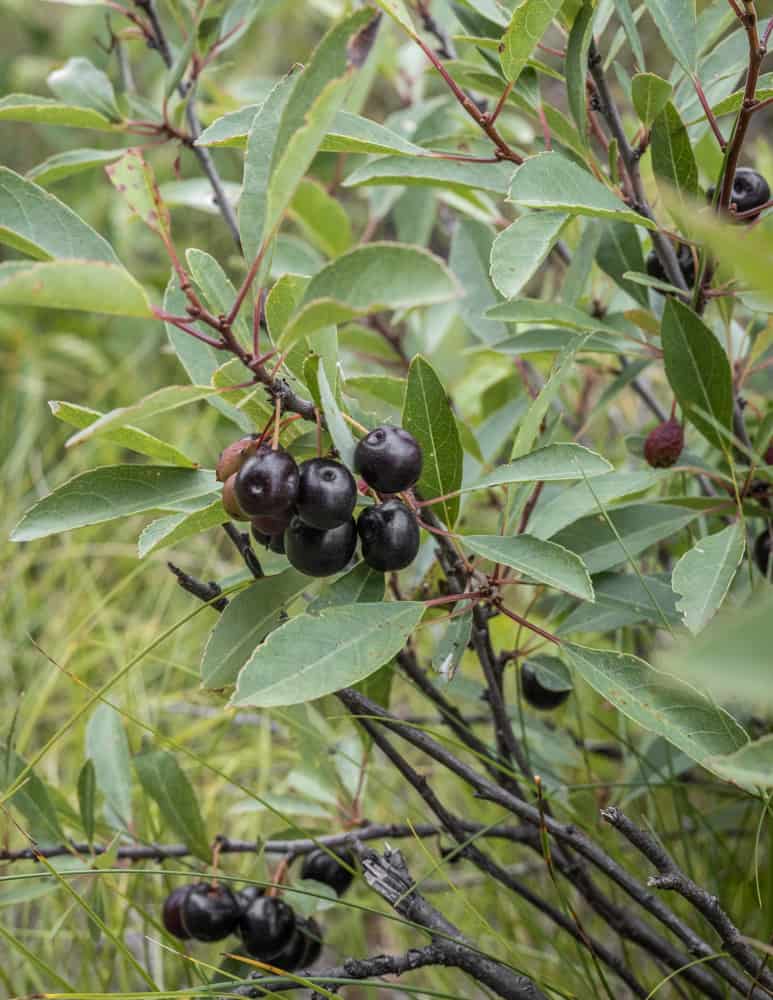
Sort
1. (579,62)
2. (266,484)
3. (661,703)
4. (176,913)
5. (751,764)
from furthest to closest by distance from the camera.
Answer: (176,913) → (579,62) → (661,703) → (266,484) → (751,764)

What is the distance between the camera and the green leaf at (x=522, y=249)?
2.48ft

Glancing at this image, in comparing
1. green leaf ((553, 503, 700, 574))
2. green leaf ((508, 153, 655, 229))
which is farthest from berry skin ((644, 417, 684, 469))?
green leaf ((508, 153, 655, 229))

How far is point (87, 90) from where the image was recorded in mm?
1220

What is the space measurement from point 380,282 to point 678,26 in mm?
483

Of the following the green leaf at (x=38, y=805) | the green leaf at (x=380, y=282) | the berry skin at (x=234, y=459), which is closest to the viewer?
the green leaf at (x=380, y=282)

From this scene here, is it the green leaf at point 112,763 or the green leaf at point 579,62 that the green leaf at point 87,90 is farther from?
the green leaf at point 112,763

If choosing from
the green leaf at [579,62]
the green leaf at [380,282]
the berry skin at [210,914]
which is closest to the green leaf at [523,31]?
the green leaf at [579,62]

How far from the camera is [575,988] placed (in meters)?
1.26

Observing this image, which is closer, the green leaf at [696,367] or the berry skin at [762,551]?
the green leaf at [696,367]

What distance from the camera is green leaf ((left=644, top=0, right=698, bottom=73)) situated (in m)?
0.91

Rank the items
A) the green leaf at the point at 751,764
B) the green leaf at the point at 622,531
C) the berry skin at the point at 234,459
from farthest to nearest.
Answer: the green leaf at the point at 622,531
the berry skin at the point at 234,459
the green leaf at the point at 751,764

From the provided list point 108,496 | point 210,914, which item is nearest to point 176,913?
point 210,914

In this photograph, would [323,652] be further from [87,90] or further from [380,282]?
[87,90]

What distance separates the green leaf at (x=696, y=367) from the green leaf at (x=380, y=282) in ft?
1.07
